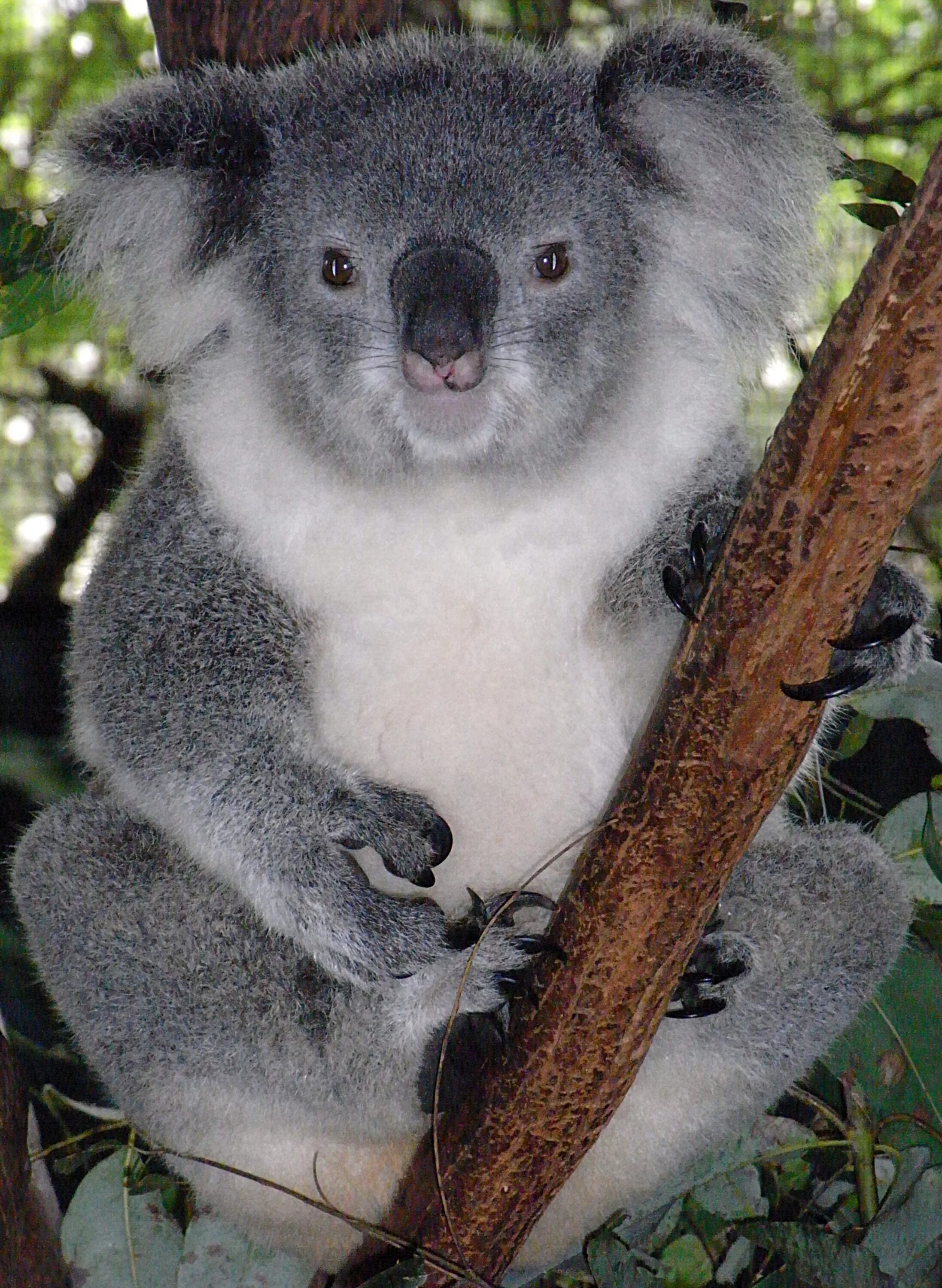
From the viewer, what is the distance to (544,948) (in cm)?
158

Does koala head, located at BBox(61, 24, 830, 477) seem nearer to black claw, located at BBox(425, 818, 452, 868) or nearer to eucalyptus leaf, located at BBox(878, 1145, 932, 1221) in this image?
black claw, located at BBox(425, 818, 452, 868)

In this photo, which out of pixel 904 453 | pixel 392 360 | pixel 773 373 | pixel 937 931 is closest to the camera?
pixel 904 453

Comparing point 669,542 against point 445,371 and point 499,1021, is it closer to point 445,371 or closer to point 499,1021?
point 445,371

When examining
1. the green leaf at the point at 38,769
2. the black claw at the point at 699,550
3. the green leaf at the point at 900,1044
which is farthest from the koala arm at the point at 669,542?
the green leaf at the point at 38,769

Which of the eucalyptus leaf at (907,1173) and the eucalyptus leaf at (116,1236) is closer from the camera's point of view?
the eucalyptus leaf at (907,1173)

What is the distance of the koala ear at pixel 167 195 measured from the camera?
1.70 meters

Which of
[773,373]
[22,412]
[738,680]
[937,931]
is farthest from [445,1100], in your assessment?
[22,412]

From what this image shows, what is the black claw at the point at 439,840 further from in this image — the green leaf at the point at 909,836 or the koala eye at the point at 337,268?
the green leaf at the point at 909,836

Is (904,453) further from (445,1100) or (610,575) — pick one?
(445,1100)

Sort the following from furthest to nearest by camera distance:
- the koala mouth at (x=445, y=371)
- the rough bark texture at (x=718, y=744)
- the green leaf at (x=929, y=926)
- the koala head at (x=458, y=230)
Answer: the green leaf at (x=929, y=926), the koala head at (x=458, y=230), the koala mouth at (x=445, y=371), the rough bark texture at (x=718, y=744)

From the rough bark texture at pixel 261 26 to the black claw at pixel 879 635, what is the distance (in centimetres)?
141

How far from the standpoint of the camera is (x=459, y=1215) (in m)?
1.67

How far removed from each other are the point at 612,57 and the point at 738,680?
35.7 inches

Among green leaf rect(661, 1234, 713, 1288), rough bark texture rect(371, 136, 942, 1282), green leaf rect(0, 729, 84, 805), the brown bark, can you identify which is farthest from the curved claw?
green leaf rect(0, 729, 84, 805)
